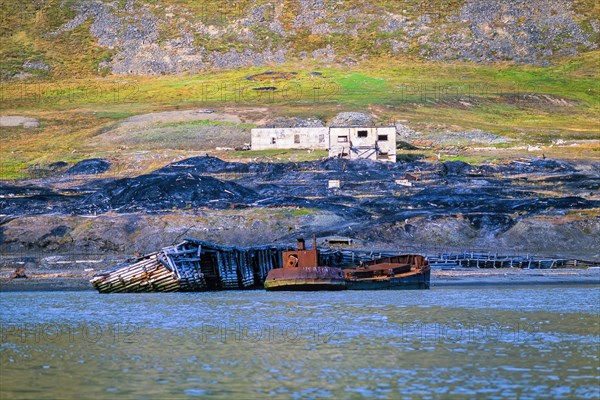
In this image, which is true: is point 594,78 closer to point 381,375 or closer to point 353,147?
point 353,147

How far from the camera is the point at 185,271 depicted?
5856 cm

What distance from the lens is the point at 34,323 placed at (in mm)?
46688

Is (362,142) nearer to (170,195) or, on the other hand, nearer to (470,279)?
(170,195)

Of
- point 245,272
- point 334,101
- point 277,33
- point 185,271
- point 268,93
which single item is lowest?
point 245,272

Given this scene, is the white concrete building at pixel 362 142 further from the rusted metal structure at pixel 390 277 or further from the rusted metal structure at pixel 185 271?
the rusted metal structure at pixel 390 277

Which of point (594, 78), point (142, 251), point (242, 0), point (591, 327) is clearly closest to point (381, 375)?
point (591, 327)

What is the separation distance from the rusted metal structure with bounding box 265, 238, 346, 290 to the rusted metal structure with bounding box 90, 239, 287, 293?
9.05ft

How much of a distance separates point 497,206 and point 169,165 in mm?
38009

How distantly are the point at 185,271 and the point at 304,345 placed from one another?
2011 cm

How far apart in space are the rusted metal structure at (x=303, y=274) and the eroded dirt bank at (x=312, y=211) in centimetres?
1508

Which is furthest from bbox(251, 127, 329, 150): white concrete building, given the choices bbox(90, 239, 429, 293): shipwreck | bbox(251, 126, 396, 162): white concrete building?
bbox(90, 239, 429, 293): shipwreck

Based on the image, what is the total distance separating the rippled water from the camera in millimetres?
31297

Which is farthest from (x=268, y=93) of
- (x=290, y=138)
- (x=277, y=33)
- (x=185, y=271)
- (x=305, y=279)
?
(x=305, y=279)

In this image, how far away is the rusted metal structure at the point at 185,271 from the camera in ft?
190
